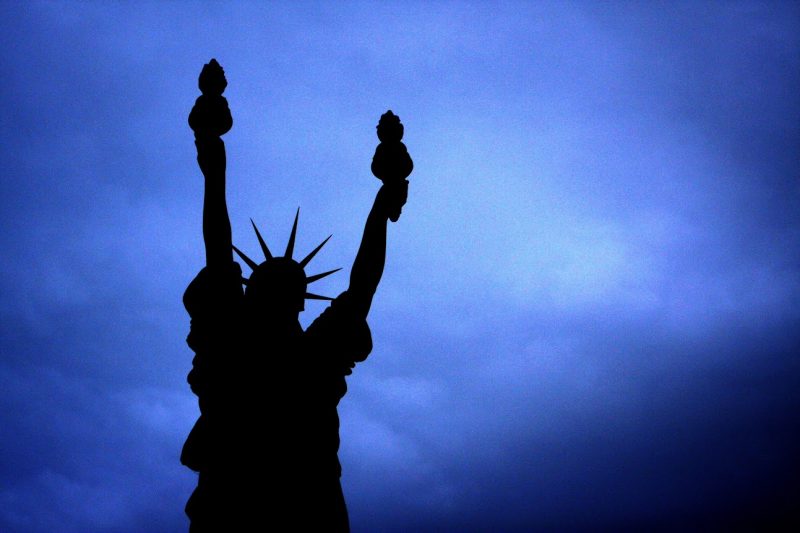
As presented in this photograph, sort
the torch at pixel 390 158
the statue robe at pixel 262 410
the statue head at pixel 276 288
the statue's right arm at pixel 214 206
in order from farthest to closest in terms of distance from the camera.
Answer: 1. the torch at pixel 390 158
2. the statue head at pixel 276 288
3. the statue's right arm at pixel 214 206
4. the statue robe at pixel 262 410

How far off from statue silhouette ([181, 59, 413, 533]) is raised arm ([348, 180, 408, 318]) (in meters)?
0.01

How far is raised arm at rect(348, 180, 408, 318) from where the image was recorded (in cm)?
743

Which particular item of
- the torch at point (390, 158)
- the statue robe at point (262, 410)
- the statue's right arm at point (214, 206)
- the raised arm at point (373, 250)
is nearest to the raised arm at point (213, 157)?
the statue's right arm at point (214, 206)

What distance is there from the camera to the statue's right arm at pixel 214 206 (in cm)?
662

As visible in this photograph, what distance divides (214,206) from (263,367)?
1.70 meters

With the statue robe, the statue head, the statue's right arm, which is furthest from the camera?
the statue head

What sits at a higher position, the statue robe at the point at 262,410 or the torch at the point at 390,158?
the torch at the point at 390,158

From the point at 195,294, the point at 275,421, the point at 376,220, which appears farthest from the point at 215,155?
the point at 275,421

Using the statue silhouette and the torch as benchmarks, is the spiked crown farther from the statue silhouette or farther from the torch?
the torch

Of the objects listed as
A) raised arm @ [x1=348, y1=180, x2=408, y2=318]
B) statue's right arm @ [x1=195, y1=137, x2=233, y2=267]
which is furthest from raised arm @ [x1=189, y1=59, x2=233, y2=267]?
raised arm @ [x1=348, y1=180, x2=408, y2=318]

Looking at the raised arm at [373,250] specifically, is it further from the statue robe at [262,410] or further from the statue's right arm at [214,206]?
the statue's right arm at [214,206]

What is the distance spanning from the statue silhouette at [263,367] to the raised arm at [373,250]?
1cm

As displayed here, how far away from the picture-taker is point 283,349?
7.04m

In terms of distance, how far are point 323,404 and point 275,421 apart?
1.77 feet
